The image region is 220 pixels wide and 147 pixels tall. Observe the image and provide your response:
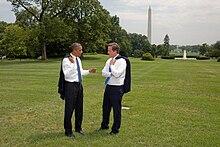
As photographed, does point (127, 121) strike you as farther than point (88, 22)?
No

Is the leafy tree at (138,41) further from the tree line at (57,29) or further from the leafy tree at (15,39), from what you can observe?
the leafy tree at (15,39)

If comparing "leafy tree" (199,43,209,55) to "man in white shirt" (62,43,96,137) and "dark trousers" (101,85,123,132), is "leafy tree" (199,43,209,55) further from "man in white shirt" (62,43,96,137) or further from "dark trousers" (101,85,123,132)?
"man in white shirt" (62,43,96,137)

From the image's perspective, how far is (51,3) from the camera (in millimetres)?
45438

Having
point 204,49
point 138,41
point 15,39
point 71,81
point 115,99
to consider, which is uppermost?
point 138,41

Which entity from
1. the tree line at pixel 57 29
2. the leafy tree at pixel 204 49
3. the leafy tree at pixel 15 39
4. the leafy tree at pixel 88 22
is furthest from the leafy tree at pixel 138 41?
the leafy tree at pixel 15 39

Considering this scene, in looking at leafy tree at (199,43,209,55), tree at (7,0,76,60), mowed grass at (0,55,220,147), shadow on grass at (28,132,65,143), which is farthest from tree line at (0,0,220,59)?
leafy tree at (199,43,209,55)

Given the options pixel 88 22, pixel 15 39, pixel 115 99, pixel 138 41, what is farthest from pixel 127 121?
pixel 138 41

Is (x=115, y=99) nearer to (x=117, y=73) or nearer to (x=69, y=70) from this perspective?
(x=117, y=73)

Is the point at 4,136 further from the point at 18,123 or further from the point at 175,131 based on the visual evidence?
the point at 175,131

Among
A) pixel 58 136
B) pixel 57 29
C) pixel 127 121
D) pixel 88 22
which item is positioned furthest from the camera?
pixel 88 22

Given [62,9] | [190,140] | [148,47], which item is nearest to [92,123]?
[190,140]

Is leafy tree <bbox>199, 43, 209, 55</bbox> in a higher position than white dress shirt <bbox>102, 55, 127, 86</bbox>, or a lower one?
higher

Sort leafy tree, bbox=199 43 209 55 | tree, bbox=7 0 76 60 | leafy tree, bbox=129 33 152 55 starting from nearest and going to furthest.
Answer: tree, bbox=7 0 76 60 < leafy tree, bbox=199 43 209 55 < leafy tree, bbox=129 33 152 55

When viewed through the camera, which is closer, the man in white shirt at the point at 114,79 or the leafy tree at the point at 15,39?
the man in white shirt at the point at 114,79
